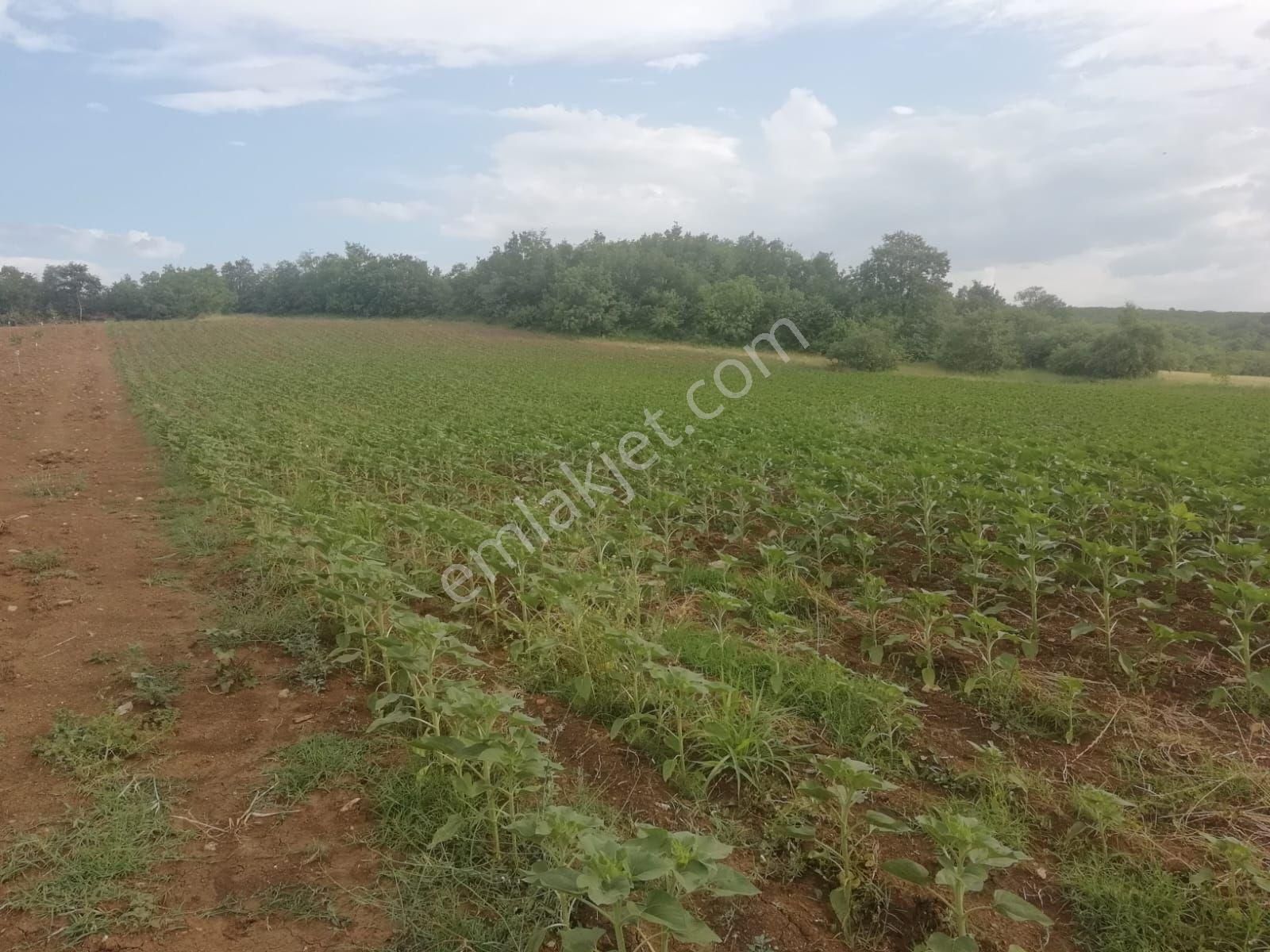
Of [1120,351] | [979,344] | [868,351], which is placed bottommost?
[868,351]

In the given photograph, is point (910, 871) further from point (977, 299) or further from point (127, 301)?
point (127, 301)

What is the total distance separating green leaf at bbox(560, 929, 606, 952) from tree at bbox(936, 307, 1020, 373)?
51.6 m

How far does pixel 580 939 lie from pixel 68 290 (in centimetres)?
11135

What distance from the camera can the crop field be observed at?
261 cm

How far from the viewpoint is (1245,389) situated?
1398 inches

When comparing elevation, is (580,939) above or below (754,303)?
below

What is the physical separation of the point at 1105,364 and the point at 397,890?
2135 inches

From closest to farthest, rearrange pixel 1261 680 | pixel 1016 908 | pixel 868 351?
pixel 1016 908
pixel 1261 680
pixel 868 351

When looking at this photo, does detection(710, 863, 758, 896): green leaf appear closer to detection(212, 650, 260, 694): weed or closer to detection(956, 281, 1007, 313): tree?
detection(212, 650, 260, 694): weed

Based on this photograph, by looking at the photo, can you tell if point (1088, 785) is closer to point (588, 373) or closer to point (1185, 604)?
point (1185, 604)

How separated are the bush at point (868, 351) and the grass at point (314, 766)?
43.3 meters

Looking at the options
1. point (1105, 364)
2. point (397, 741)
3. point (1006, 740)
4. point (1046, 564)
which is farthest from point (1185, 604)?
point (1105, 364)

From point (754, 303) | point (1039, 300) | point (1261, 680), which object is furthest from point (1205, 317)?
point (1261, 680)

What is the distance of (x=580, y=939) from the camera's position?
212 cm
